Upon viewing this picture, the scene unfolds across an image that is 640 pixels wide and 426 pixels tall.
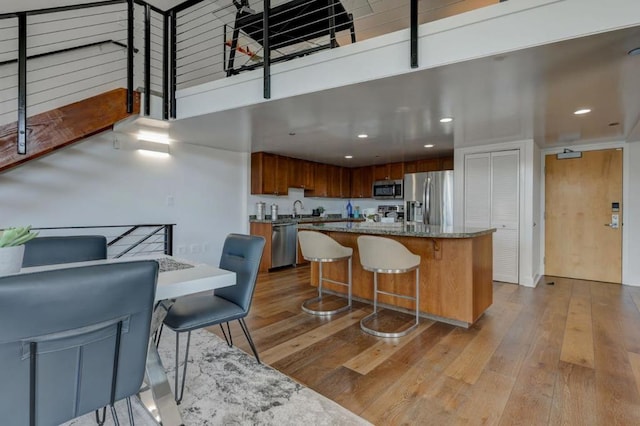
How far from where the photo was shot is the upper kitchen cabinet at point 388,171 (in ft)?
22.1

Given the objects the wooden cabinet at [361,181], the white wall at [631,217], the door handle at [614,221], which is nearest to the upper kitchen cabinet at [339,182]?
the wooden cabinet at [361,181]

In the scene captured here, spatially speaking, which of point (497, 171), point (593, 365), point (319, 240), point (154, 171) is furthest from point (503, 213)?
point (154, 171)

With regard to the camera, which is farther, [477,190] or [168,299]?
[477,190]

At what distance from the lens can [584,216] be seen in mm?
4789

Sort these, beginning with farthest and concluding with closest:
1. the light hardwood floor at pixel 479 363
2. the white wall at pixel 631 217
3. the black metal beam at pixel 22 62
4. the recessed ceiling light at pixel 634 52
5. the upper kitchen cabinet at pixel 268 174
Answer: the upper kitchen cabinet at pixel 268 174 < the white wall at pixel 631 217 < the black metal beam at pixel 22 62 < the recessed ceiling light at pixel 634 52 < the light hardwood floor at pixel 479 363

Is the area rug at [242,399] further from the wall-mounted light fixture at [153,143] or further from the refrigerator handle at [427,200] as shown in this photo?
the refrigerator handle at [427,200]

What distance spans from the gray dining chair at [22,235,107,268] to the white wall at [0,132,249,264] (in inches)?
67.6

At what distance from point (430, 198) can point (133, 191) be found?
466 centimetres

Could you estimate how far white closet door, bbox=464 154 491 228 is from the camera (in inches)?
189

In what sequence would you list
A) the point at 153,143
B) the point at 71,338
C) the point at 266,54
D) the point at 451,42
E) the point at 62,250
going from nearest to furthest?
1. the point at 71,338
2. the point at 451,42
3. the point at 62,250
4. the point at 266,54
5. the point at 153,143

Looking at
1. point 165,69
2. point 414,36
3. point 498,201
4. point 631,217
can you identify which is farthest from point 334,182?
point 414,36

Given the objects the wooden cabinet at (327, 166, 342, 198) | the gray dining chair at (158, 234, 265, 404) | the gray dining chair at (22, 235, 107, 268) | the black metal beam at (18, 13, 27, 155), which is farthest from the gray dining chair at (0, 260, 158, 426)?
the wooden cabinet at (327, 166, 342, 198)

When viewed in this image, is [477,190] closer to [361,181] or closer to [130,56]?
[361,181]

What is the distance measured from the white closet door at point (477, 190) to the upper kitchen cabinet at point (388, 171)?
6.03 feet
